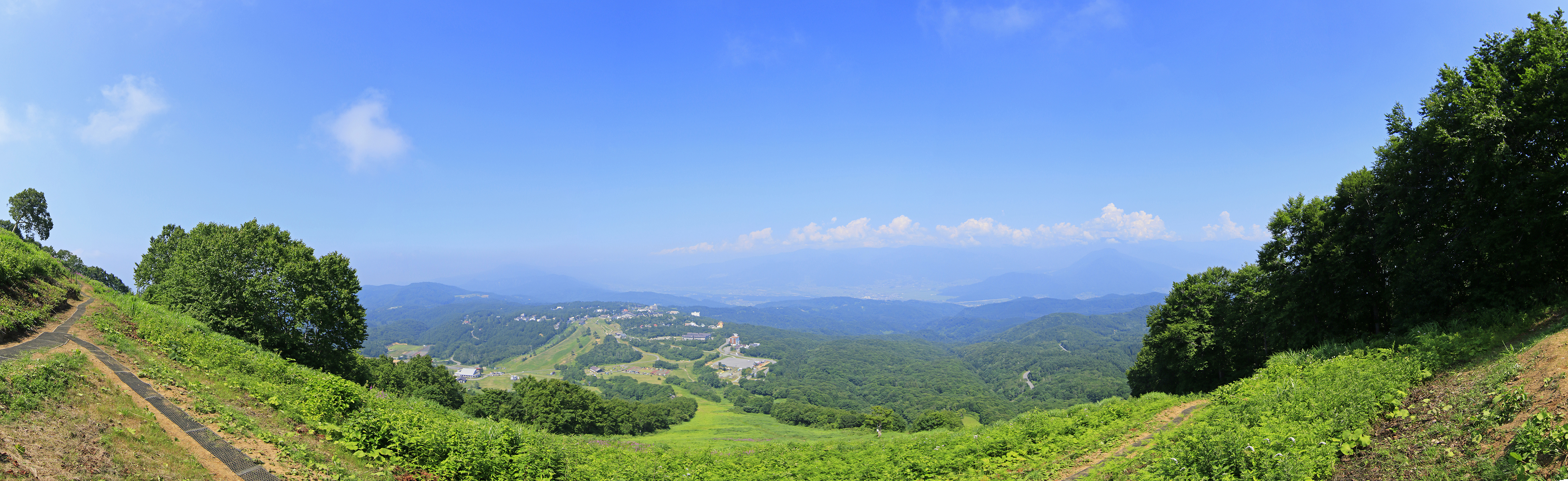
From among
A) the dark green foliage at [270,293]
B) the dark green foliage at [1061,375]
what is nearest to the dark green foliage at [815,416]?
the dark green foliage at [1061,375]

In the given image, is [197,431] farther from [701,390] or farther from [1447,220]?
[701,390]

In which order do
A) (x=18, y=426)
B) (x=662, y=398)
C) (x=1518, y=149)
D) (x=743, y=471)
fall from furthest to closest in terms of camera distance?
1. (x=662, y=398)
2. (x=743, y=471)
3. (x=1518, y=149)
4. (x=18, y=426)

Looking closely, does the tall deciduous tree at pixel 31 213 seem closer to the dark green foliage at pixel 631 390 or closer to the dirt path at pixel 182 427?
the dirt path at pixel 182 427

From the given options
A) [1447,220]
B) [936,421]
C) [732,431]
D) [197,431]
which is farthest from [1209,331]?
[732,431]

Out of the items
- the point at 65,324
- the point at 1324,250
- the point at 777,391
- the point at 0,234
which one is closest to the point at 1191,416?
the point at 1324,250

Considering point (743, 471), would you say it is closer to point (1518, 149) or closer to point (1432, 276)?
point (1432, 276)

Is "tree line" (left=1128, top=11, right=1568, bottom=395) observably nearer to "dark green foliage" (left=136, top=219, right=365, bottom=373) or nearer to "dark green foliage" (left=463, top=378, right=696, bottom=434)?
"dark green foliage" (left=136, top=219, right=365, bottom=373)
